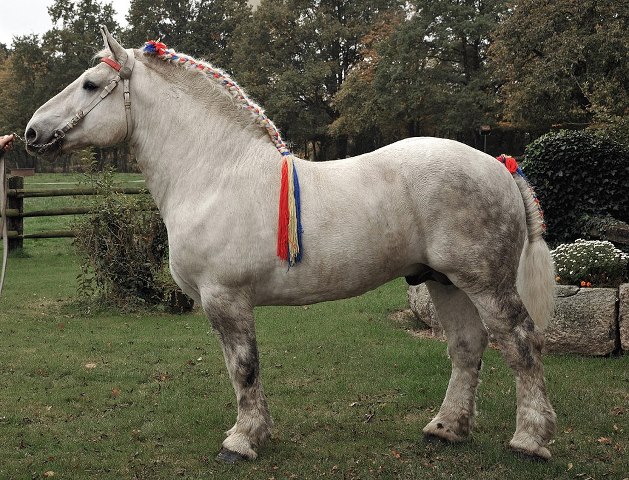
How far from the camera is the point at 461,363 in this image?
4.24 meters

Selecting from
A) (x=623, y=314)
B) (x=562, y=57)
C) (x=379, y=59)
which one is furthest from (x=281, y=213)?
(x=379, y=59)

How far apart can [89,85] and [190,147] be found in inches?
27.9

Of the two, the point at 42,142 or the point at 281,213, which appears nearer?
the point at 281,213

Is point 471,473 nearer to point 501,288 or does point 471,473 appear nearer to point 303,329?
point 501,288

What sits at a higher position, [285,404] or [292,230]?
[292,230]

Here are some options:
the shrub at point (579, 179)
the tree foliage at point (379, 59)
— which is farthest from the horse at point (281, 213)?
the tree foliage at point (379, 59)

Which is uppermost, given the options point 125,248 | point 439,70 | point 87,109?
point 439,70

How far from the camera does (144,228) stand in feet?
29.9

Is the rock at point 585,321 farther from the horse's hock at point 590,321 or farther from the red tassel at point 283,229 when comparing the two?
the red tassel at point 283,229

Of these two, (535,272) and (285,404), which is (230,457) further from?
(535,272)

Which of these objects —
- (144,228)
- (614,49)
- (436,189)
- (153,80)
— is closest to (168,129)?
(153,80)

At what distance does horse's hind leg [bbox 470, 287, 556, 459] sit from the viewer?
3771 mm

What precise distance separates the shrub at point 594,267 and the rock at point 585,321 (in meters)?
0.43

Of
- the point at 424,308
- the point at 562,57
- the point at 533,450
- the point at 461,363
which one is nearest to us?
the point at 533,450
